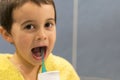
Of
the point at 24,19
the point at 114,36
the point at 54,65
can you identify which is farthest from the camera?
the point at 114,36

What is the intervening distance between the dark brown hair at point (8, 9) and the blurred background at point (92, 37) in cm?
69

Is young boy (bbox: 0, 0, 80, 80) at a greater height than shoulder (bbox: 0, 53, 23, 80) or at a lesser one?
greater

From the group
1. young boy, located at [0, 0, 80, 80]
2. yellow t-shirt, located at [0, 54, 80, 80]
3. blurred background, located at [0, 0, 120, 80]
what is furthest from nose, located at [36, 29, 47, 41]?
blurred background, located at [0, 0, 120, 80]

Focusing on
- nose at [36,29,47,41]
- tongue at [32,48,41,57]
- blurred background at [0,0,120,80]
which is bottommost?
blurred background at [0,0,120,80]

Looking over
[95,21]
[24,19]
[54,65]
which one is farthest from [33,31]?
[95,21]

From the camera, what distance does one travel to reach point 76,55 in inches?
52.5

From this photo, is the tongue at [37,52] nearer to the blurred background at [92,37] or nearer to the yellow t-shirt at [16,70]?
the yellow t-shirt at [16,70]

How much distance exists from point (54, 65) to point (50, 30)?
135 mm

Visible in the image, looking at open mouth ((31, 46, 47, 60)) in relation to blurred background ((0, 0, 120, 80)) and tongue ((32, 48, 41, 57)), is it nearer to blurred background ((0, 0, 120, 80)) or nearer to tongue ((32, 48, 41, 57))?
tongue ((32, 48, 41, 57))

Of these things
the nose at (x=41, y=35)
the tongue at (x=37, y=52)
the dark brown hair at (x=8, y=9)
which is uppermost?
the dark brown hair at (x=8, y=9)

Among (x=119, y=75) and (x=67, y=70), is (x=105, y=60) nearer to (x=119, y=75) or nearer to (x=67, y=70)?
(x=119, y=75)

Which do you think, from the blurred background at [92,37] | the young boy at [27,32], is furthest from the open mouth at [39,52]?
the blurred background at [92,37]

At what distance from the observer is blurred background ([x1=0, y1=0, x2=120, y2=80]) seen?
1.29 metres

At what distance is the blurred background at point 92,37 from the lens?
4.22 feet
